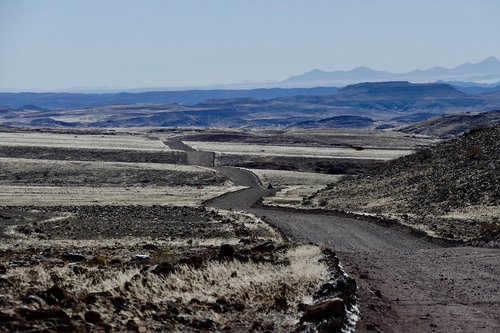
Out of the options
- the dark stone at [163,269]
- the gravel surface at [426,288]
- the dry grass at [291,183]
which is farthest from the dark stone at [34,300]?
the dry grass at [291,183]

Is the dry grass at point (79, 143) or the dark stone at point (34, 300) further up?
the dark stone at point (34, 300)

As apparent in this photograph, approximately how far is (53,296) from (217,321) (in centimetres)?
263

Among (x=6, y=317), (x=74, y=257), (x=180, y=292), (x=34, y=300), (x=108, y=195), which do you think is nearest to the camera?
(x=6, y=317)

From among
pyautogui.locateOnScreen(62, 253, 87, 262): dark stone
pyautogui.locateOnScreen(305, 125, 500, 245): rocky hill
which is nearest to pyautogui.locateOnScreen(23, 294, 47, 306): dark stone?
pyautogui.locateOnScreen(62, 253, 87, 262): dark stone

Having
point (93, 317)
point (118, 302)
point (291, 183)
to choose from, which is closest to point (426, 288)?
point (118, 302)

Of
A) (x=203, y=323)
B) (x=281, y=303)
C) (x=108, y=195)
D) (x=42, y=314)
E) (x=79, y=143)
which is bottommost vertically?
(x=79, y=143)

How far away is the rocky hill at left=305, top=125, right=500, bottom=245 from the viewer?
32.1 metres

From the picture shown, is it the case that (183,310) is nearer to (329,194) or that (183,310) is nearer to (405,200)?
(405,200)

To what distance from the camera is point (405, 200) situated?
43.1 meters

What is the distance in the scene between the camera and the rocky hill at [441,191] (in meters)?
32.1

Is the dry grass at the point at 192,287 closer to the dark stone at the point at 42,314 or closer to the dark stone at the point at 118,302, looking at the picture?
the dark stone at the point at 118,302

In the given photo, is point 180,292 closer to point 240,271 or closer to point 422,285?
point 240,271

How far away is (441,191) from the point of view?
41.5 metres

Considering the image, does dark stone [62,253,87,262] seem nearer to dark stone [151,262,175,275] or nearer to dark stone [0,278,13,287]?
dark stone [151,262,175,275]
